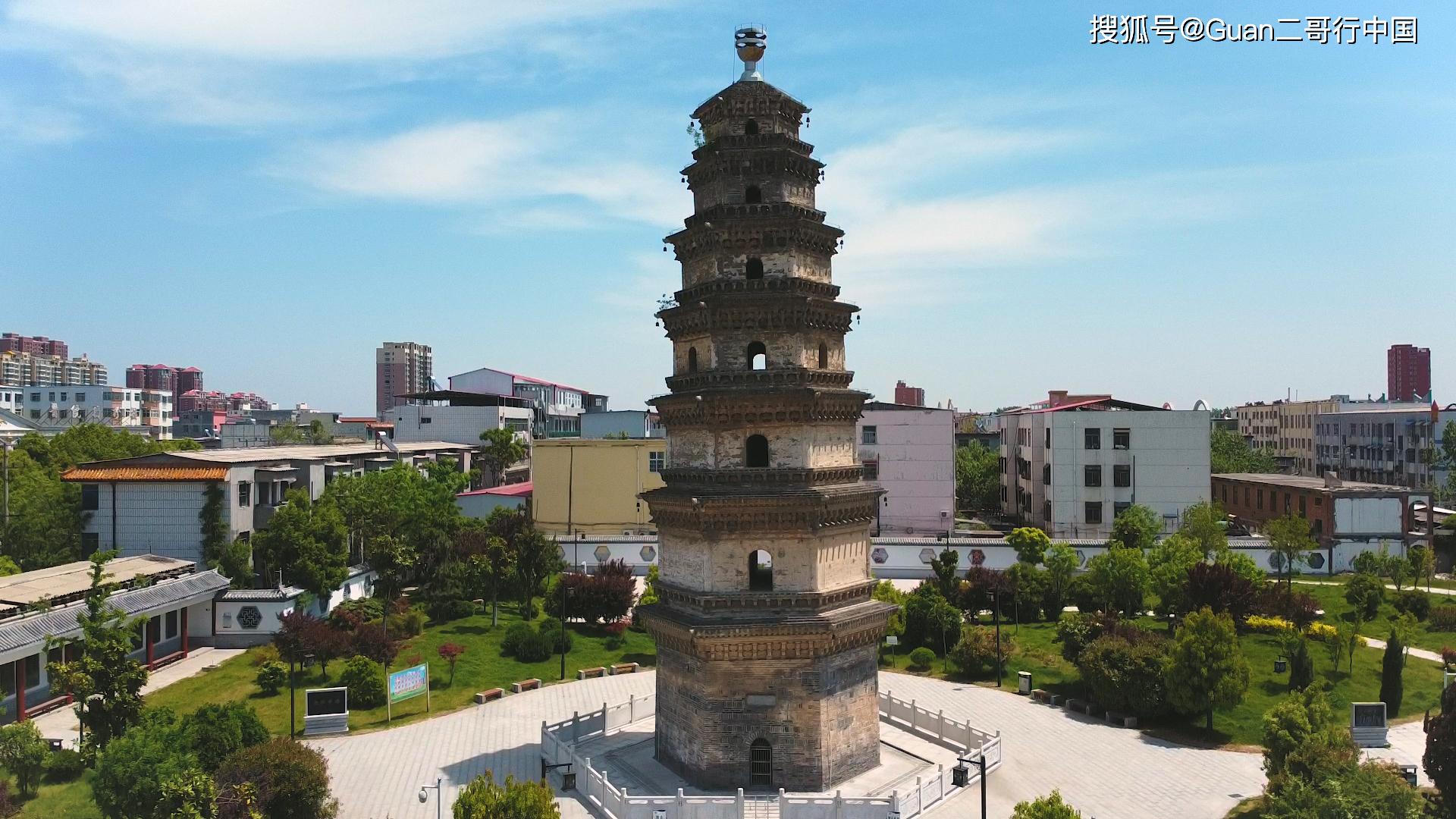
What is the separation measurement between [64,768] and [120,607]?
1124 centimetres

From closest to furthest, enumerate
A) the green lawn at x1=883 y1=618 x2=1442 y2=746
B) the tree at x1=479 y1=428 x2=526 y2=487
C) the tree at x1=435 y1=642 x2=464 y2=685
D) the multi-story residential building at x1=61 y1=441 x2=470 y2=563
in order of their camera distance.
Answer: the green lawn at x1=883 y1=618 x2=1442 y2=746, the tree at x1=435 y1=642 x2=464 y2=685, the multi-story residential building at x1=61 y1=441 x2=470 y2=563, the tree at x1=479 y1=428 x2=526 y2=487

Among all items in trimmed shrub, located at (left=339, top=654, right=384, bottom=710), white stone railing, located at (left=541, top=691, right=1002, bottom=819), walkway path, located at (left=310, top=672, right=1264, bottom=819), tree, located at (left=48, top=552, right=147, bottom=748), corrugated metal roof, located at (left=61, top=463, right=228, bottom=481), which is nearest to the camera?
white stone railing, located at (left=541, top=691, right=1002, bottom=819)

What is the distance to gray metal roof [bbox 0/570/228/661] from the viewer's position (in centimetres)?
3136

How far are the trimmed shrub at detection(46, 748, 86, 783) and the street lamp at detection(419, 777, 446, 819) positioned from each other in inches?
399

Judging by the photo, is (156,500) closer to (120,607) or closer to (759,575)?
(120,607)

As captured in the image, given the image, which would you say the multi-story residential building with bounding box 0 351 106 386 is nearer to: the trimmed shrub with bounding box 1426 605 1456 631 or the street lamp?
the street lamp

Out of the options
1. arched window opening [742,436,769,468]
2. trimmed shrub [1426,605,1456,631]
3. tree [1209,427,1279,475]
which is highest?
arched window opening [742,436,769,468]

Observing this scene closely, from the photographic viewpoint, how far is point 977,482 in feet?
275

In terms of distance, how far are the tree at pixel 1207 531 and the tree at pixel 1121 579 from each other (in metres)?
5.56

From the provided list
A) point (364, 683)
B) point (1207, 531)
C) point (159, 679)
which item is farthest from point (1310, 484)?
point (159, 679)

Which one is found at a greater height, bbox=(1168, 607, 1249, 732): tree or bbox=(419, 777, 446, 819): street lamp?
bbox=(1168, 607, 1249, 732): tree

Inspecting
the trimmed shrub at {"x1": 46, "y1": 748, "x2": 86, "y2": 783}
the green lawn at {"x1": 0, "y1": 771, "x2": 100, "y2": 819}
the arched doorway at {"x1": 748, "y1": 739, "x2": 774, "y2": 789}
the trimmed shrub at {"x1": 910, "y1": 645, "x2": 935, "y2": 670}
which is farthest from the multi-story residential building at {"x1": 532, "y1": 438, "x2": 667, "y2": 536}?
the arched doorway at {"x1": 748, "y1": 739, "x2": 774, "y2": 789}

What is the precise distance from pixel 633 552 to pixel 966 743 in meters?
31.0

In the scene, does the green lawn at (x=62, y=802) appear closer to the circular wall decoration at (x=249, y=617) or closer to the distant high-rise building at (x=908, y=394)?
the circular wall decoration at (x=249, y=617)
